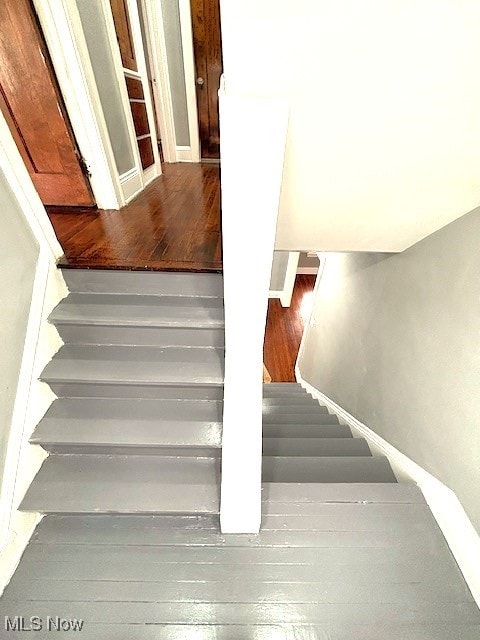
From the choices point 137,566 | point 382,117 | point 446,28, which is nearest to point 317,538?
point 137,566

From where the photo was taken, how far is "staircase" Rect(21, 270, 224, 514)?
1.14m

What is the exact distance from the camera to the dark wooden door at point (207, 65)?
3.38 meters

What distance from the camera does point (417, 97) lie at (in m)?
0.73

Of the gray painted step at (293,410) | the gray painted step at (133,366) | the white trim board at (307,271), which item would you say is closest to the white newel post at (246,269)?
the gray painted step at (133,366)

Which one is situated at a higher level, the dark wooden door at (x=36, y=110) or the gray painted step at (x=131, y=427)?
the dark wooden door at (x=36, y=110)

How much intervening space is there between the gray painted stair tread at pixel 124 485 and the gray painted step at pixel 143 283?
786mm

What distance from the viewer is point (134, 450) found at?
1239 millimetres

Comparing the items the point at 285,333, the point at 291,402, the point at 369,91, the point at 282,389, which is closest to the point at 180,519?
the point at 369,91

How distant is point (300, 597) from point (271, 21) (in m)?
1.53

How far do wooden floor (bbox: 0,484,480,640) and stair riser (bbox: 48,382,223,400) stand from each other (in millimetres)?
470

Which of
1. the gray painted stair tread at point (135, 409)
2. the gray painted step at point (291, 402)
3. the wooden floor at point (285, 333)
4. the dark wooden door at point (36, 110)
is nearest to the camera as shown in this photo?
the gray painted stair tread at point (135, 409)

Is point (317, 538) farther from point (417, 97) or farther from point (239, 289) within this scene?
point (417, 97)

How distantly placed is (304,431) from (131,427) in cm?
118

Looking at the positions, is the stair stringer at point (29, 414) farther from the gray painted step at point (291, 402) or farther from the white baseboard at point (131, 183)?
the gray painted step at point (291, 402)
